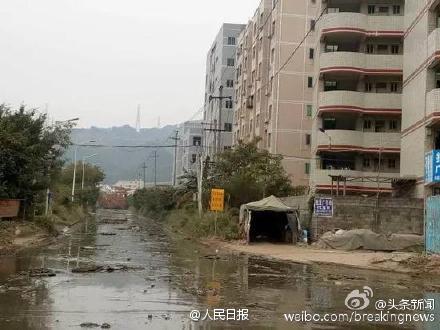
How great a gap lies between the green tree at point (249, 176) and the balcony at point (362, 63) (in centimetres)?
769

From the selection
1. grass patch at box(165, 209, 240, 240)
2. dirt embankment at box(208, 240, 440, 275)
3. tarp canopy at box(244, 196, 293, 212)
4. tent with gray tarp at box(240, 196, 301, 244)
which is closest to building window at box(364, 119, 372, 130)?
tent with gray tarp at box(240, 196, 301, 244)

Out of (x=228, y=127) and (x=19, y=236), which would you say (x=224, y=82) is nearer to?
(x=228, y=127)

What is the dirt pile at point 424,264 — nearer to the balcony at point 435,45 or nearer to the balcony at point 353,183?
the balcony at point 435,45

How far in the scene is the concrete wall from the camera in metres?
29.2

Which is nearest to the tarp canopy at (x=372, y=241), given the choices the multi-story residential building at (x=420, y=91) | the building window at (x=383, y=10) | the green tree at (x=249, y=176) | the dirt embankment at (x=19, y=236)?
the multi-story residential building at (x=420, y=91)

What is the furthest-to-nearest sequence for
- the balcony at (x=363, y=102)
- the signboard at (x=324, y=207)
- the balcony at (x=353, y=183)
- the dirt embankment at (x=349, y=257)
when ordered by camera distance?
the balcony at (x=353, y=183), the balcony at (x=363, y=102), the signboard at (x=324, y=207), the dirt embankment at (x=349, y=257)

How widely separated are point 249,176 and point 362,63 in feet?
38.4

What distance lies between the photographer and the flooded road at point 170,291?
9.84m

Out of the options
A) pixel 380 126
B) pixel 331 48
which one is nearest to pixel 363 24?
pixel 331 48

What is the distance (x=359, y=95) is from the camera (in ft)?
138

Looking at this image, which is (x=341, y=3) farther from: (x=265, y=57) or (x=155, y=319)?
(x=155, y=319)

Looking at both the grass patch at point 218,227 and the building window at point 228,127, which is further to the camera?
the building window at point 228,127

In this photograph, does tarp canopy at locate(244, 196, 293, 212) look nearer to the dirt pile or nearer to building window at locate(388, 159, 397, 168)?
the dirt pile

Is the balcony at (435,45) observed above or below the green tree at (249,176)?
above
